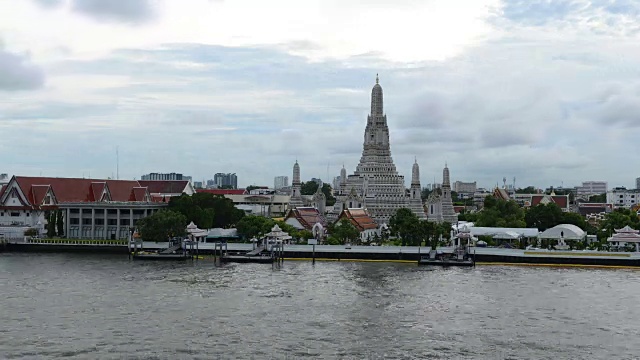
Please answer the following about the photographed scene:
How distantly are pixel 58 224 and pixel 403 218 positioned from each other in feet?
106

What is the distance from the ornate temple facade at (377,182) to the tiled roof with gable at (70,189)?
2376 centimetres

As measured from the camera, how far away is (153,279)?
1682 inches

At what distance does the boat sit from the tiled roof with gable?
36.5 meters

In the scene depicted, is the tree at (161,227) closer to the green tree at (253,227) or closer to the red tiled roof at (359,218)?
the green tree at (253,227)

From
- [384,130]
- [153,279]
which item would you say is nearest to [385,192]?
[384,130]

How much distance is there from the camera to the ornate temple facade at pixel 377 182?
275ft

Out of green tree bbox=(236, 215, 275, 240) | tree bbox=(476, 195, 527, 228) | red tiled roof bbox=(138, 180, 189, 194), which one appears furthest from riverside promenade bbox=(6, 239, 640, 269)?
red tiled roof bbox=(138, 180, 189, 194)

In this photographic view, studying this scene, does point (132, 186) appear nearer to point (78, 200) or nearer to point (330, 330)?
point (78, 200)

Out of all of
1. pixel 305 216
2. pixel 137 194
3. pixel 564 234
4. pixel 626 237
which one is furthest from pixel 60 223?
pixel 626 237

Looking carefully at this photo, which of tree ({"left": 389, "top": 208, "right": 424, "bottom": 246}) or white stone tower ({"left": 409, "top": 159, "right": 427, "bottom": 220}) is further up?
white stone tower ({"left": 409, "top": 159, "right": 427, "bottom": 220})

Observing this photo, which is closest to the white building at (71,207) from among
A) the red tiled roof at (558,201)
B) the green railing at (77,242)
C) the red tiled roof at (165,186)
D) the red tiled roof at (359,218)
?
the green railing at (77,242)

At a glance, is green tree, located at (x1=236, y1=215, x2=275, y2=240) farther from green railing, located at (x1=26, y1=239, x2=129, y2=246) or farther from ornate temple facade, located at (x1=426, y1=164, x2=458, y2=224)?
ornate temple facade, located at (x1=426, y1=164, x2=458, y2=224)

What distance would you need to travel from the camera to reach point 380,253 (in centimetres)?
5481

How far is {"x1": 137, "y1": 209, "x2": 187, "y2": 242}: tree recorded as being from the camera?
195 feet
